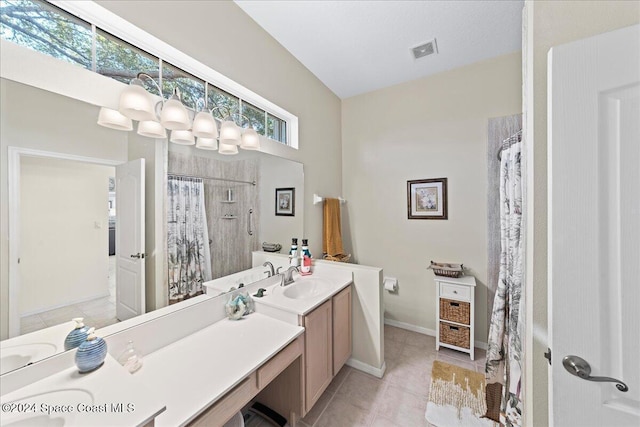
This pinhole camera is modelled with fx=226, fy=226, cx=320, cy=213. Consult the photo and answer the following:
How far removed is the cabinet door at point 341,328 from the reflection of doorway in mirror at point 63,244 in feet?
4.36

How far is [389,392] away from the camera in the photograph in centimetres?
176

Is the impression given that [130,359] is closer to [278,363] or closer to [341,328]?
[278,363]

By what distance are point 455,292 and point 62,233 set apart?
2803 mm

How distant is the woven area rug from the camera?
1.51 m

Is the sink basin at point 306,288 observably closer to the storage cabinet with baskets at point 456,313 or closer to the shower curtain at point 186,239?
the shower curtain at point 186,239

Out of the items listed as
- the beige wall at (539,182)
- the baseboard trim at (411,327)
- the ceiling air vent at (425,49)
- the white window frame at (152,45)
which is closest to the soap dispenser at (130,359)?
the white window frame at (152,45)

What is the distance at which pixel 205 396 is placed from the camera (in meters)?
0.84

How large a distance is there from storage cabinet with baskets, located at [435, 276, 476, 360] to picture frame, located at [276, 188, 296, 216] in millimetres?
1632

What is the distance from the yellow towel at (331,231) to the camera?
2582 millimetres

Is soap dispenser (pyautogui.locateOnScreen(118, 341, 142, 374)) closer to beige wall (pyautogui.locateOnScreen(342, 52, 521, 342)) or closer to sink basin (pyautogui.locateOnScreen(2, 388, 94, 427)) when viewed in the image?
sink basin (pyautogui.locateOnScreen(2, 388, 94, 427))
